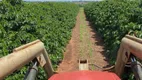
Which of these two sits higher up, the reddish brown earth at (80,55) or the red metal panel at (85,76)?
the red metal panel at (85,76)

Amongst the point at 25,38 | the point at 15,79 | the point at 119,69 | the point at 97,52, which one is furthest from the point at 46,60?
the point at 97,52

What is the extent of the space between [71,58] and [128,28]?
3620 millimetres

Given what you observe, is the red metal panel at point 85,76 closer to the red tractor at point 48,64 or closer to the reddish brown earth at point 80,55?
the red tractor at point 48,64

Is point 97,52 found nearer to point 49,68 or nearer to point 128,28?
point 128,28

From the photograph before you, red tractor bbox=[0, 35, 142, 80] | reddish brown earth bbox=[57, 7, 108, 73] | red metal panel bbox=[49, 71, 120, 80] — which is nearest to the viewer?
red tractor bbox=[0, 35, 142, 80]

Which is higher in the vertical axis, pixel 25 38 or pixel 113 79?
pixel 113 79

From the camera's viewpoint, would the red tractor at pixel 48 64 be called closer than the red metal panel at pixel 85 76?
Yes

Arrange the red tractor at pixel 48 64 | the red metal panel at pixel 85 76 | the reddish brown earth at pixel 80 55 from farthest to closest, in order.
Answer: the reddish brown earth at pixel 80 55 < the red metal panel at pixel 85 76 < the red tractor at pixel 48 64

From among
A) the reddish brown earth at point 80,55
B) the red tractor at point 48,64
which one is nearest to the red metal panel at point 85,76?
the red tractor at point 48,64

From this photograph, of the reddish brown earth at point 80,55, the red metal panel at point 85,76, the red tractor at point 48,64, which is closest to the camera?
the red tractor at point 48,64

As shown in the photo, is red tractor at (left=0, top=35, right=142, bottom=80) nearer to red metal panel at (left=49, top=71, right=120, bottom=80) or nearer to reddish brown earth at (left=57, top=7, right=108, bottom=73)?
red metal panel at (left=49, top=71, right=120, bottom=80)

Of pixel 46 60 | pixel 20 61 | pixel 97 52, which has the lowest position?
pixel 97 52

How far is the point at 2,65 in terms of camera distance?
212cm

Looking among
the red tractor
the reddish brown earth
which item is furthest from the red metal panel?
the reddish brown earth
